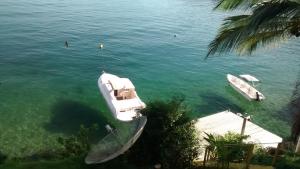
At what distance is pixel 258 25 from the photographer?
469 inches

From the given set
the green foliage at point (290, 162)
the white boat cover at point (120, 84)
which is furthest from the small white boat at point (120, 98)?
the green foliage at point (290, 162)

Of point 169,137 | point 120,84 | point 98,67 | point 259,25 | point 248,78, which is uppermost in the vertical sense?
point 259,25

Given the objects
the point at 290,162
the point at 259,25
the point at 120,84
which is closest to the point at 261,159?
the point at 290,162

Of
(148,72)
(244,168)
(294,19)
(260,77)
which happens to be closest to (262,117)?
(260,77)

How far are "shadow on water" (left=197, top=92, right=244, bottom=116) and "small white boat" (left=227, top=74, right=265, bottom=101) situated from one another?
183 centimetres

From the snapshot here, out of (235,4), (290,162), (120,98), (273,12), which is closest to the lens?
(273,12)

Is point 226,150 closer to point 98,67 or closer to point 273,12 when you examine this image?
point 273,12

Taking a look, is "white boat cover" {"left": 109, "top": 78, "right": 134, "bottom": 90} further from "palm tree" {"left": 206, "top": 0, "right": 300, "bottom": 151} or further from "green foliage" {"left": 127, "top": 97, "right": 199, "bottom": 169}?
"palm tree" {"left": 206, "top": 0, "right": 300, "bottom": 151}

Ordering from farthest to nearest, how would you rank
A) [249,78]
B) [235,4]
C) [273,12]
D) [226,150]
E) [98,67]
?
→ [98,67] → [249,78] → [226,150] → [235,4] → [273,12]

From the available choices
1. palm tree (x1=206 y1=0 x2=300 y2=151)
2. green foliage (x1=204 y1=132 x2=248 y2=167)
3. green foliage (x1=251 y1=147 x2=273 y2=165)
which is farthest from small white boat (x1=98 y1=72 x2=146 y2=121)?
palm tree (x1=206 y1=0 x2=300 y2=151)

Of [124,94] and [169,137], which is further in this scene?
[124,94]

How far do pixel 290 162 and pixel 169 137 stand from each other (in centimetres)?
503

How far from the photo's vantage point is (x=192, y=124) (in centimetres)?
1667

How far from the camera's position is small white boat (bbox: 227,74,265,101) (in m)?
38.7
